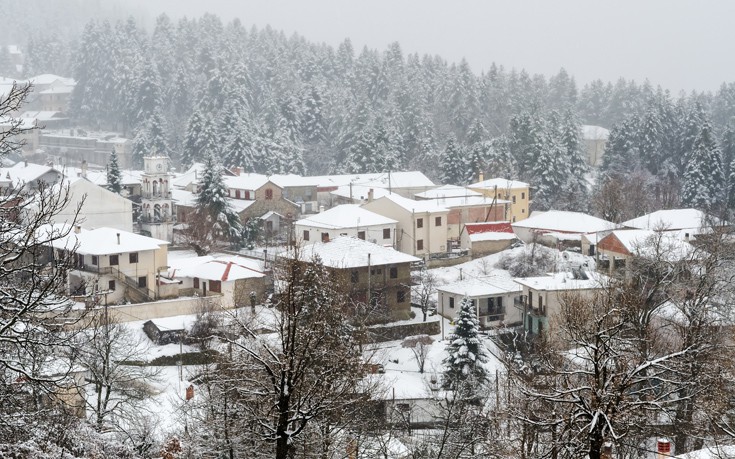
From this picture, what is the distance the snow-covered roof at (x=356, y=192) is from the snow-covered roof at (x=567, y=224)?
26.9ft

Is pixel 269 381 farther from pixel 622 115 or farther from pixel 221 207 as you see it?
pixel 622 115

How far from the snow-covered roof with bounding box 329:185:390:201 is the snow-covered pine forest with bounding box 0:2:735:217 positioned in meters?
9.22

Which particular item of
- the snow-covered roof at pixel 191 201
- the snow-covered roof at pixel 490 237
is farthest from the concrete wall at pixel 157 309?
the snow-covered roof at pixel 191 201

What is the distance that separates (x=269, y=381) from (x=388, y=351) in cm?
2062

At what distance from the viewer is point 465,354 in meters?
28.6

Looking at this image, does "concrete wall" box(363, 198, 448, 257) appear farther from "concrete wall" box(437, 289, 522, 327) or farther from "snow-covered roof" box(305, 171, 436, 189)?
"snow-covered roof" box(305, 171, 436, 189)

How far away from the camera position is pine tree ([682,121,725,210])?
5669cm

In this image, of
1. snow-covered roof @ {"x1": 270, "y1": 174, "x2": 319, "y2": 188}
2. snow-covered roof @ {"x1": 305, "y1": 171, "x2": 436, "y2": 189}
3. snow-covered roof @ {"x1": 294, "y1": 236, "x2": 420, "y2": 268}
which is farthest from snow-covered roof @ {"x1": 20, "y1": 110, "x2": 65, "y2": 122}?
snow-covered roof @ {"x1": 294, "y1": 236, "x2": 420, "y2": 268}

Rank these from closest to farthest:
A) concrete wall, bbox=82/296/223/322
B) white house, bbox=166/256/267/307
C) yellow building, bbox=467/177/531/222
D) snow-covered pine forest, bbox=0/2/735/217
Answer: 1. concrete wall, bbox=82/296/223/322
2. white house, bbox=166/256/267/307
3. yellow building, bbox=467/177/531/222
4. snow-covered pine forest, bbox=0/2/735/217

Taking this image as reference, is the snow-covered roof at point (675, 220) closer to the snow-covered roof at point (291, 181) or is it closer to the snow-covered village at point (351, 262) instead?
the snow-covered village at point (351, 262)

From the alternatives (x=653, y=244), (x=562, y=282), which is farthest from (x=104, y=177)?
(x=653, y=244)

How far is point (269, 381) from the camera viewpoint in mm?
11445

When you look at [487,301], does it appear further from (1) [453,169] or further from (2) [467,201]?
(1) [453,169]

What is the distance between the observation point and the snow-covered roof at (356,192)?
54.2m
